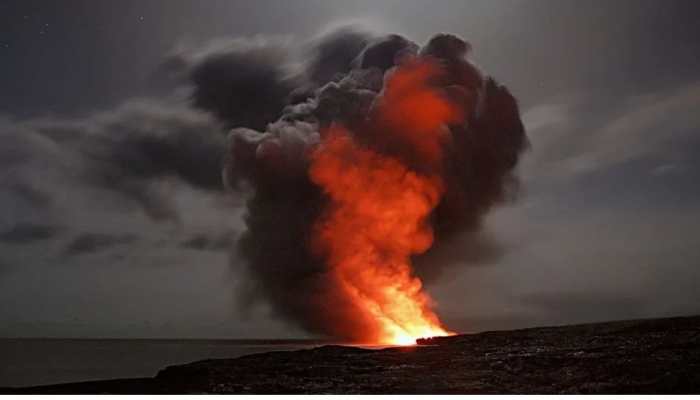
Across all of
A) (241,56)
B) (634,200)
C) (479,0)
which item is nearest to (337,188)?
(241,56)

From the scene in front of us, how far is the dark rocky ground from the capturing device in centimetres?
732

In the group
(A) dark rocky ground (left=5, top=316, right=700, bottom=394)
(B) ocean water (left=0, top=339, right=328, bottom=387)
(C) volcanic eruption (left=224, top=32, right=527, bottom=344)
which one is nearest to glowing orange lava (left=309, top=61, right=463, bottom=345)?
(C) volcanic eruption (left=224, top=32, right=527, bottom=344)

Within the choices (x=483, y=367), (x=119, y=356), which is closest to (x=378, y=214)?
(x=483, y=367)

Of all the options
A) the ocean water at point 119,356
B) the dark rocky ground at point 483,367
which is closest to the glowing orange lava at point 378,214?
the dark rocky ground at point 483,367

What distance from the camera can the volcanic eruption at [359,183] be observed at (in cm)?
784

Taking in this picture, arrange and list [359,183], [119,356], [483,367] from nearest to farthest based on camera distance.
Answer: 1. [483,367]
2. [359,183]
3. [119,356]

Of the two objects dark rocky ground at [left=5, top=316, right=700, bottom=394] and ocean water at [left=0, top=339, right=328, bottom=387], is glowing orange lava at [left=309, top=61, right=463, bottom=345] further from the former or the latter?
ocean water at [left=0, top=339, right=328, bottom=387]

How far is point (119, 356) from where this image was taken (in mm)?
8258

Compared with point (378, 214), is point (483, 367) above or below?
below

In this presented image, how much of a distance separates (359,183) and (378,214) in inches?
12.5

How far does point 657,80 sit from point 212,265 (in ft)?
13.6

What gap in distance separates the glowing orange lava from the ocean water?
0.68m

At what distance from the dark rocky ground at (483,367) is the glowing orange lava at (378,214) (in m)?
0.30

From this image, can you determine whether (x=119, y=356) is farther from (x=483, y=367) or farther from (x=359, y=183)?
(x=483, y=367)
